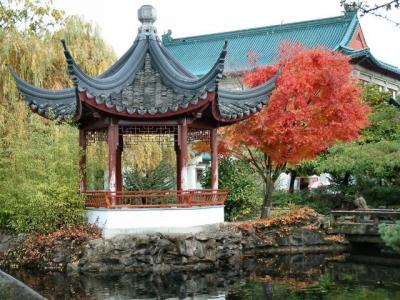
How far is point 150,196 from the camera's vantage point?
1434 centimetres

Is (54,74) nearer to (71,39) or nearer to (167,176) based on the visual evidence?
(71,39)

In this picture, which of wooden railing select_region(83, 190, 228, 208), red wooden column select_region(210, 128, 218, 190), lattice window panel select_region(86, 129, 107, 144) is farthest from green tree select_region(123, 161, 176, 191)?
red wooden column select_region(210, 128, 218, 190)

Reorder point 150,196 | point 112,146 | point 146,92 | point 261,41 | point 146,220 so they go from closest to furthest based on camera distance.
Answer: point 150,196 < point 146,220 < point 112,146 < point 146,92 < point 261,41

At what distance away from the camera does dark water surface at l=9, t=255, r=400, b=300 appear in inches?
445

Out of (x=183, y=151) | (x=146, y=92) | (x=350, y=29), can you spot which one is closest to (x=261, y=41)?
(x=350, y=29)

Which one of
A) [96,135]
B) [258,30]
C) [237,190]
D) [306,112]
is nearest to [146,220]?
[96,135]

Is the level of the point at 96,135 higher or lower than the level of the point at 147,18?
lower

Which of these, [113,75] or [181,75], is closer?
[113,75]

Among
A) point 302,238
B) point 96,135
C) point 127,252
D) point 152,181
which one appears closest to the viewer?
point 127,252

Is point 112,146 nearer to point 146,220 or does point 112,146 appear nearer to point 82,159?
point 82,159

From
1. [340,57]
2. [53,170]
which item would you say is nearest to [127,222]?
[53,170]

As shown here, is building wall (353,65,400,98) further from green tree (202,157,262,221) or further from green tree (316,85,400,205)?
green tree (202,157,262,221)

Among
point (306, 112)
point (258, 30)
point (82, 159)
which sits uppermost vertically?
point (258, 30)

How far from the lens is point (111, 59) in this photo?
777 inches
